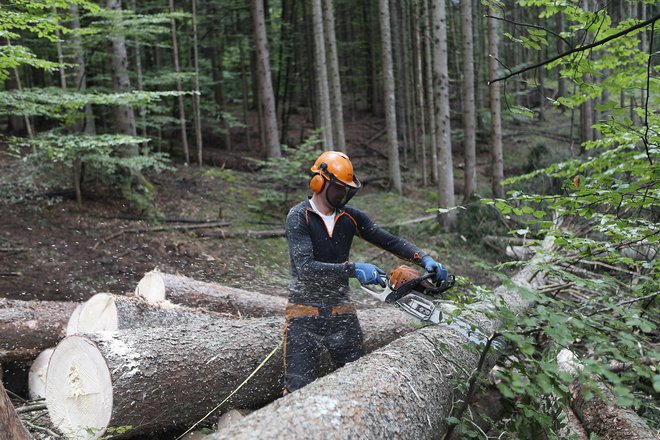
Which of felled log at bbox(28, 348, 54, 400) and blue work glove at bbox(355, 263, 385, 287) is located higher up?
blue work glove at bbox(355, 263, 385, 287)

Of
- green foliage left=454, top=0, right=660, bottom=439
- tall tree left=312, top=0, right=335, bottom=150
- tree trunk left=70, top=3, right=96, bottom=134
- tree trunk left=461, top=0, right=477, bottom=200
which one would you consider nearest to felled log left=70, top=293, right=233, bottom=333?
green foliage left=454, top=0, right=660, bottom=439

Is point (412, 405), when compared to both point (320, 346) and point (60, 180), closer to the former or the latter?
point (320, 346)

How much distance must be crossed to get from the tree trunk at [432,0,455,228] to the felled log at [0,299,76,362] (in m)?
8.23

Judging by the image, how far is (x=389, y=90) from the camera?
13.9 m

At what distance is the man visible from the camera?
3.54m

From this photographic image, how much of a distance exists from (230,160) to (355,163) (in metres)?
4.88

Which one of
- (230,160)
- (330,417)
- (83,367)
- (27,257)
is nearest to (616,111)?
(330,417)

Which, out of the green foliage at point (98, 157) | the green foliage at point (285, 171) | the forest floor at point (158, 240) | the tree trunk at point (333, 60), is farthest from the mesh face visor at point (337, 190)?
the tree trunk at point (333, 60)

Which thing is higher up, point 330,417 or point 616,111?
point 616,111

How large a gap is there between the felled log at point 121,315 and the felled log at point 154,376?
0.85 metres

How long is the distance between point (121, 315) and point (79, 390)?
137 centimetres

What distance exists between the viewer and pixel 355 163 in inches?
738

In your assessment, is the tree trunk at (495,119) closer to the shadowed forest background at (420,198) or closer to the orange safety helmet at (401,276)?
the shadowed forest background at (420,198)

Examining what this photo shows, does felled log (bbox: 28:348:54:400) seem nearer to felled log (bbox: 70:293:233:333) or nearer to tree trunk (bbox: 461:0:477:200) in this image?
felled log (bbox: 70:293:233:333)
